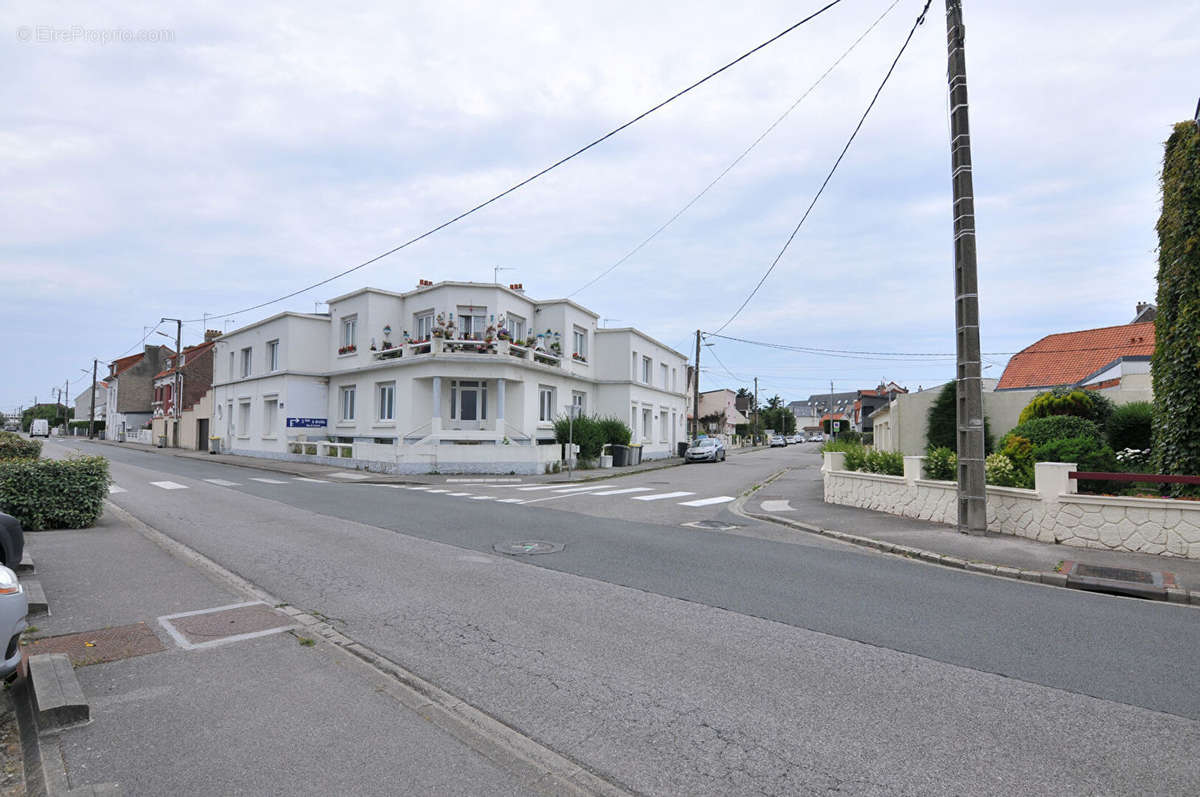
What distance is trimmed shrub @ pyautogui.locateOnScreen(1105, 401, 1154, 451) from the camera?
14.2 m

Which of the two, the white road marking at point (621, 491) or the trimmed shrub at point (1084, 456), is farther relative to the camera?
the white road marking at point (621, 491)

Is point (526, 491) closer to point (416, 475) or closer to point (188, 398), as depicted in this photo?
point (416, 475)

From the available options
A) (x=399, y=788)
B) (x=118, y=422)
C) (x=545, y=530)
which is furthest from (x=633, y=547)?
(x=118, y=422)

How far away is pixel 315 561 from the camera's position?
8422 mm

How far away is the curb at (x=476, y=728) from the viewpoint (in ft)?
10.7

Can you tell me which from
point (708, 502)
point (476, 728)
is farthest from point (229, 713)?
point (708, 502)

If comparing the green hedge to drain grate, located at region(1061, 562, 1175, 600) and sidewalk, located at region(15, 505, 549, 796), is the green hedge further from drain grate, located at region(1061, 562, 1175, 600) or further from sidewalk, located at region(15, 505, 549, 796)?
drain grate, located at region(1061, 562, 1175, 600)

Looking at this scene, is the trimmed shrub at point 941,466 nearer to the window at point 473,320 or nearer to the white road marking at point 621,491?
the white road marking at point 621,491

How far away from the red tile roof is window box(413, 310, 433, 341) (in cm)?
2795

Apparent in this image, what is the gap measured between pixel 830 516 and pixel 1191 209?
7.94 meters

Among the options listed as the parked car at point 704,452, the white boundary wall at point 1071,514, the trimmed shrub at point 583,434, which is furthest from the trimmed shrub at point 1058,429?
the parked car at point 704,452

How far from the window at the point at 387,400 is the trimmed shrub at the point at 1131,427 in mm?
24207

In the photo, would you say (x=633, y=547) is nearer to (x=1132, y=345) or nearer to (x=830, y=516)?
(x=830, y=516)

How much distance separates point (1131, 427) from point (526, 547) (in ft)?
45.4
